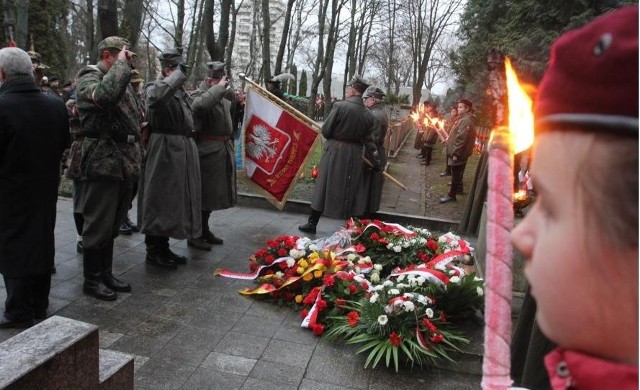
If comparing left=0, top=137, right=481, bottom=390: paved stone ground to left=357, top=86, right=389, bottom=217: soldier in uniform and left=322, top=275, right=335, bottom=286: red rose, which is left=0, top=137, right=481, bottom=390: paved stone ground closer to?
left=322, top=275, right=335, bottom=286: red rose

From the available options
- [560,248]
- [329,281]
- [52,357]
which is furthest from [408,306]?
[560,248]

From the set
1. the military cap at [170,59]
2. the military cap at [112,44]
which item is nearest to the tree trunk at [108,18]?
the military cap at [170,59]

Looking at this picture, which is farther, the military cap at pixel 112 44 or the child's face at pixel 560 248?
the military cap at pixel 112 44

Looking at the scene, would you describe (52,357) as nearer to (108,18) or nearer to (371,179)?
(371,179)

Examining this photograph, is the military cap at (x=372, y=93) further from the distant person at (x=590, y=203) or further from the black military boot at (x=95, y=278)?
the distant person at (x=590, y=203)

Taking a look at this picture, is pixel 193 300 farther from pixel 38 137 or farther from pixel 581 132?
pixel 581 132

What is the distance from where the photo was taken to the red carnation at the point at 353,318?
3774 mm

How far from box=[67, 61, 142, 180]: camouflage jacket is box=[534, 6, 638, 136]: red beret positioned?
12.6 ft

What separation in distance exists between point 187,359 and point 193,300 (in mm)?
1062

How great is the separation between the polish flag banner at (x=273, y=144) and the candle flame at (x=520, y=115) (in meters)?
5.91

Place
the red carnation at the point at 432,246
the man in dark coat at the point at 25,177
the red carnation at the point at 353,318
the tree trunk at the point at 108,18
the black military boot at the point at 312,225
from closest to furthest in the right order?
the man in dark coat at the point at 25,177 < the red carnation at the point at 353,318 < the red carnation at the point at 432,246 < the black military boot at the point at 312,225 < the tree trunk at the point at 108,18

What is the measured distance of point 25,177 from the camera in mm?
3482

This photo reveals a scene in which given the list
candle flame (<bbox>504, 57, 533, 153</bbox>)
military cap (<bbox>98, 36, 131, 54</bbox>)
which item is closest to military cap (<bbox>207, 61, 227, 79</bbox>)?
military cap (<bbox>98, 36, 131, 54</bbox>)

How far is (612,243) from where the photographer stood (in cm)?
58
